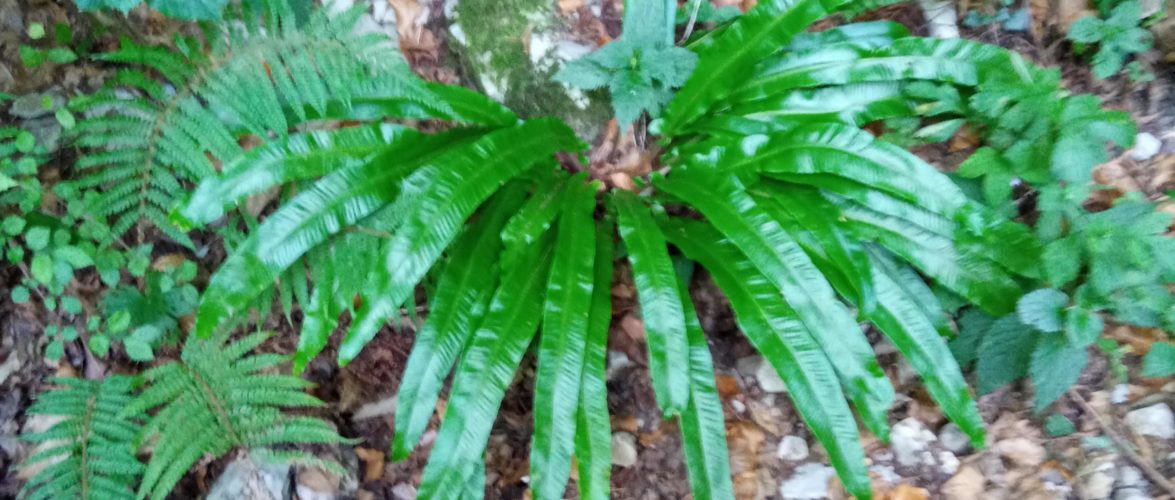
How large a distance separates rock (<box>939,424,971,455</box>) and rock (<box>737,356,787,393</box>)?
419 millimetres

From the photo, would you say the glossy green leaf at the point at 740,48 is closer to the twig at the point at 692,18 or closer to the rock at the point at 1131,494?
the twig at the point at 692,18

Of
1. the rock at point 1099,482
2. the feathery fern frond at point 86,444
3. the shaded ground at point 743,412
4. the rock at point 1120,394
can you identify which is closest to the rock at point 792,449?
the shaded ground at point 743,412

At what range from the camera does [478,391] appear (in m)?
1.60

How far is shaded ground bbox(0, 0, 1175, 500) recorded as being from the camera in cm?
172

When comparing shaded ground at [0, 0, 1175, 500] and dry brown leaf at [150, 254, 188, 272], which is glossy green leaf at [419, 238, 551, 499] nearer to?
shaded ground at [0, 0, 1175, 500]

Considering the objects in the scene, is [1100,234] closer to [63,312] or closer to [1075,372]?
[1075,372]

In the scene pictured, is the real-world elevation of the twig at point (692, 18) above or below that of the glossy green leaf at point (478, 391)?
above

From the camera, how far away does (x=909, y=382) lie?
1.84m

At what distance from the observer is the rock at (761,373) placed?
1878mm

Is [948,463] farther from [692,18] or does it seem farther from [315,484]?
[315,484]

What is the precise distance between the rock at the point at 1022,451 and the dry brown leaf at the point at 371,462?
5.52ft

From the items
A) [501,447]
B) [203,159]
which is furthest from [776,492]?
[203,159]

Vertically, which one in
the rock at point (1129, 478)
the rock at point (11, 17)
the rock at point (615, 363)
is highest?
the rock at point (11, 17)

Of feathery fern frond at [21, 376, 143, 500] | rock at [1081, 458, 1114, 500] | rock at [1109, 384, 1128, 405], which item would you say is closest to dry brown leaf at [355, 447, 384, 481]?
feathery fern frond at [21, 376, 143, 500]
